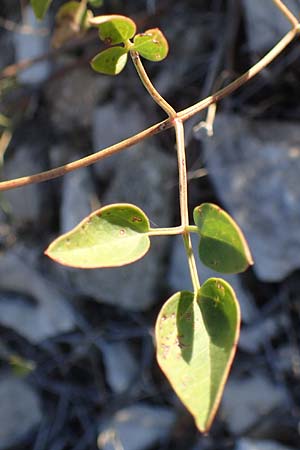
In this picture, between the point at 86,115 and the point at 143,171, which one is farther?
the point at 86,115

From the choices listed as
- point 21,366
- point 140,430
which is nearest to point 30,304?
point 21,366

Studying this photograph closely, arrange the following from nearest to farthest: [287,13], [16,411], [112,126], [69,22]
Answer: [287,13] → [69,22] → [112,126] → [16,411]

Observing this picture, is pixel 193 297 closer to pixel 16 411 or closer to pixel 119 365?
pixel 119 365

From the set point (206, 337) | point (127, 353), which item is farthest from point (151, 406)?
point (206, 337)

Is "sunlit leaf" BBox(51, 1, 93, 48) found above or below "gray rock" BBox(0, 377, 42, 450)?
above

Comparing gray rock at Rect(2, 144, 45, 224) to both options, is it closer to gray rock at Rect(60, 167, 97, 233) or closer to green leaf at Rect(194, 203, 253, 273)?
gray rock at Rect(60, 167, 97, 233)

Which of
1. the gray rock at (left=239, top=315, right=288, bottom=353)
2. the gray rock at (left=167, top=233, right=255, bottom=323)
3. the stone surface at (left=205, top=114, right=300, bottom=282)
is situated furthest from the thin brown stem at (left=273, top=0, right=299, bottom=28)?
the gray rock at (left=239, top=315, right=288, bottom=353)

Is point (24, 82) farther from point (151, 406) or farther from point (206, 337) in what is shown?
point (206, 337)
